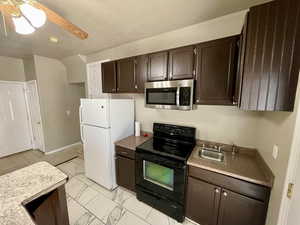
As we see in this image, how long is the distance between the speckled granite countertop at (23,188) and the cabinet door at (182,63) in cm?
172

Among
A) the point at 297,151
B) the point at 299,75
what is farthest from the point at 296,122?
the point at 299,75

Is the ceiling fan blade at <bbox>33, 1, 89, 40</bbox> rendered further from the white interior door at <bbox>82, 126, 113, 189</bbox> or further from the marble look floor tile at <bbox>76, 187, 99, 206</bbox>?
the marble look floor tile at <bbox>76, 187, 99, 206</bbox>

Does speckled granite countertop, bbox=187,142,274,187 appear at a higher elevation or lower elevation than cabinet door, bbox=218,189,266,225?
higher

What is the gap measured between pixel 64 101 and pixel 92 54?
71.1 inches

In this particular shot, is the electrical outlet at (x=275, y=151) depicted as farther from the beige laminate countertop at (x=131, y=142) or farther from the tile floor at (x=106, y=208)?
the beige laminate countertop at (x=131, y=142)

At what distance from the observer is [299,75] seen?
0.92m

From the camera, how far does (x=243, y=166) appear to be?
1.43 m

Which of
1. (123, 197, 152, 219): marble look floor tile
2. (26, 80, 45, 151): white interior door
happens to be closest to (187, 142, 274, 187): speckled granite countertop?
(123, 197, 152, 219): marble look floor tile

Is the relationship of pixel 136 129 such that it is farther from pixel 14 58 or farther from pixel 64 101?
pixel 14 58

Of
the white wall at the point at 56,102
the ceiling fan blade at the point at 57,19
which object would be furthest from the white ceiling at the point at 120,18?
the white wall at the point at 56,102

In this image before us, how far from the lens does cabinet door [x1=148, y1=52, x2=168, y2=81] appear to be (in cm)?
186

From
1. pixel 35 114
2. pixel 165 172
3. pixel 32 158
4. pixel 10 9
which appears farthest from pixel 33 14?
pixel 32 158

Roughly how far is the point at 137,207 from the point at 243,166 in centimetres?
160

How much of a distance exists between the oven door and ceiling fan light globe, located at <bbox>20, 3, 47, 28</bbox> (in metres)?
1.80
